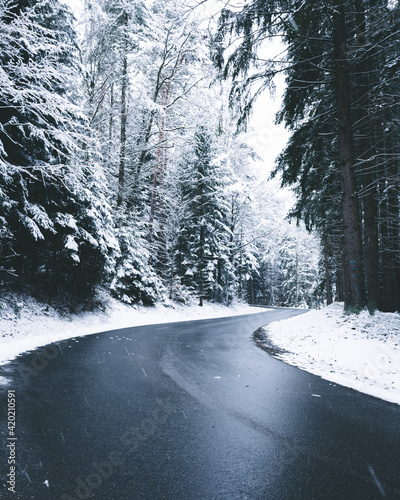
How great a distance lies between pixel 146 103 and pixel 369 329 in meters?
16.6

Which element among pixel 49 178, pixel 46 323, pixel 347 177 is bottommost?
pixel 46 323

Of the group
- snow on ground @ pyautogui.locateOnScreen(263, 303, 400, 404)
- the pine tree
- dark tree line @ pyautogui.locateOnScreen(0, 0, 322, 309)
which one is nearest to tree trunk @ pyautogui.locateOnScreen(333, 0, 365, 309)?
snow on ground @ pyautogui.locateOnScreen(263, 303, 400, 404)

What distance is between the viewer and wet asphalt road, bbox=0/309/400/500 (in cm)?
224

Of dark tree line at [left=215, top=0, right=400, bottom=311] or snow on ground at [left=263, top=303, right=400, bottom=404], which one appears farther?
dark tree line at [left=215, top=0, right=400, bottom=311]

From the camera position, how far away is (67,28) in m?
11.4

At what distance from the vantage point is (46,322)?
995 centimetres

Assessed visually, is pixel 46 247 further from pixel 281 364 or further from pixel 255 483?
pixel 255 483

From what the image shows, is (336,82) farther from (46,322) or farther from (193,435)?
(46,322)

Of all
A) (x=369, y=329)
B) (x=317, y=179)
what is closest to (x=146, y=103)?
(x=317, y=179)

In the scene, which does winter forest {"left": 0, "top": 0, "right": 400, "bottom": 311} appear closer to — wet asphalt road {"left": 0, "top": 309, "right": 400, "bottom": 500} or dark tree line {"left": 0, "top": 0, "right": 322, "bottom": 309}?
dark tree line {"left": 0, "top": 0, "right": 322, "bottom": 309}

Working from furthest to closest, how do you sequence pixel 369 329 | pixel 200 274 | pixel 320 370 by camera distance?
pixel 200 274, pixel 369 329, pixel 320 370

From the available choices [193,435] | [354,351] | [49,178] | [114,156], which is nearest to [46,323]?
[49,178]

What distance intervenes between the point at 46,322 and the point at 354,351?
943 centimetres

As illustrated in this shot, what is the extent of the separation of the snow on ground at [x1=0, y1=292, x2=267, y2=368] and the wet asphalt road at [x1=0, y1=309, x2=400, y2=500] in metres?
2.26
